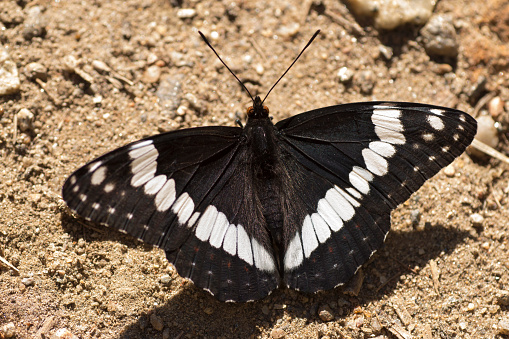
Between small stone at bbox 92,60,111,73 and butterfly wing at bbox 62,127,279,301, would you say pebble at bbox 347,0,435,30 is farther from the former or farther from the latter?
small stone at bbox 92,60,111,73

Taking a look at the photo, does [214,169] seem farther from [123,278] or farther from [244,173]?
[123,278]

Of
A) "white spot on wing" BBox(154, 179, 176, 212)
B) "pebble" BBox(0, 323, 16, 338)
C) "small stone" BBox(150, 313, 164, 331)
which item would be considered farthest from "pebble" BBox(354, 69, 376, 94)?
"pebble" BBox(0, 323, 16, 338)

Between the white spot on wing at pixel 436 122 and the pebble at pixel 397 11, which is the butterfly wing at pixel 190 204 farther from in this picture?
the pebble at pixel 397 11

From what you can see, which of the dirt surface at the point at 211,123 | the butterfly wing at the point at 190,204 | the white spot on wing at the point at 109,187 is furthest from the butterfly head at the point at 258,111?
the white spot on wing at the point at 109,187

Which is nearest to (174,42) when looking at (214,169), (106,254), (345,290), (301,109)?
(301,109)

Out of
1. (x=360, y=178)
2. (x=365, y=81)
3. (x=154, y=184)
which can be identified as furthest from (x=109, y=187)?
(x=365, y=81)

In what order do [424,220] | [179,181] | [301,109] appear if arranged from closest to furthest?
[179,181]
[424,220]
[301,109]
